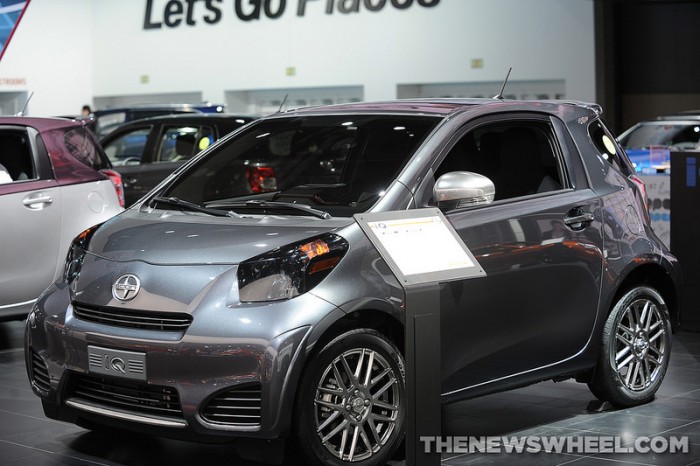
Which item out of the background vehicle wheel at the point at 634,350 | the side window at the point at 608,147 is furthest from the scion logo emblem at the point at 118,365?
the side window at the point at 608,147

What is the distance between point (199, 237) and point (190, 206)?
54cm

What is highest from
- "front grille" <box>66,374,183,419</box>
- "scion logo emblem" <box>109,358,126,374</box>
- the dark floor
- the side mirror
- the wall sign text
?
the wall sign text

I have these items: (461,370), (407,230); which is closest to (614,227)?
(461,370)

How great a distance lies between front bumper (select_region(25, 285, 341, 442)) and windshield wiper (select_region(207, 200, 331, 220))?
561 mm

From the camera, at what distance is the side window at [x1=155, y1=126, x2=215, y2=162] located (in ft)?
39.8

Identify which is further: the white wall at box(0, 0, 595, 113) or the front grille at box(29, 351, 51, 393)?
the white wall at box(0, 0, 595, 113)

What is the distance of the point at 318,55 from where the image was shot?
23703 mm

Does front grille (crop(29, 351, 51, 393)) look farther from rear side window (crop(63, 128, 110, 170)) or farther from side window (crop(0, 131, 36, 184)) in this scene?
rear side window (crop(63, 128, 110, 170))

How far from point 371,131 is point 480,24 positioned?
53.6 ft

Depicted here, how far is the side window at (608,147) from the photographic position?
6273mm

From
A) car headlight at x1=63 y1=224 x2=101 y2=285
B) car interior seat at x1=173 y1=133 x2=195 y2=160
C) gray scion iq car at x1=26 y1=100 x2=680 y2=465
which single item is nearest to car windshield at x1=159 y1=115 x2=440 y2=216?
gray scion iq car at x1=26 y1=100 x2=680 y2=465

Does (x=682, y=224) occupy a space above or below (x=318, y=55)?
below

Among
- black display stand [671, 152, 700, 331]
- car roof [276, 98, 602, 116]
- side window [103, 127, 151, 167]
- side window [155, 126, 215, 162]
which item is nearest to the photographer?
car roof [276, 98, 602, 116]

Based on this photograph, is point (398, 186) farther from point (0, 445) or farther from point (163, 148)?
point (163, 148)
